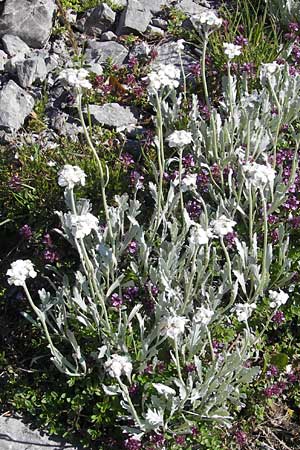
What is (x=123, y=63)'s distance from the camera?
5.07 meters

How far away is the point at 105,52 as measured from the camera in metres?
5.09

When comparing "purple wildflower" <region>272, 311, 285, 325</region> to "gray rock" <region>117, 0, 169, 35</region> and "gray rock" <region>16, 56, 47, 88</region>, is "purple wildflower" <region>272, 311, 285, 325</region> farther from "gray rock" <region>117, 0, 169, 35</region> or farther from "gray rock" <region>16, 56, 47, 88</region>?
"gray rock" <region>117, 0, 169, 35</region>

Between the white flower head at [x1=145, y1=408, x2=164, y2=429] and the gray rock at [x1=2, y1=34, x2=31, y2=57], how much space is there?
289 cm

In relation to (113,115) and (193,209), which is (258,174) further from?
(113,115)

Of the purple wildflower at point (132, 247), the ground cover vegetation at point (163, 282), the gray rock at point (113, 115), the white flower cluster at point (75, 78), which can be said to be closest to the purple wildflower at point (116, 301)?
the ground cover vegetation at point (163, 282)

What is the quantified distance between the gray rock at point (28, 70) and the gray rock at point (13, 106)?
10 cm

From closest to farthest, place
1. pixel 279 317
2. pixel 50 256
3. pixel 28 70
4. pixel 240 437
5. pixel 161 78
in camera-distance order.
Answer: pixel 161 78
pixel 240 437
pixel 279 317
pixel 50 256
pixel 28 70

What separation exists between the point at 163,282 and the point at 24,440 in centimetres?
92

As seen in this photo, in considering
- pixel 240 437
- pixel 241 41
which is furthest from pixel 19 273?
pixel 241 41

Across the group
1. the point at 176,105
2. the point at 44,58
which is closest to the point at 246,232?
the point at 176,105

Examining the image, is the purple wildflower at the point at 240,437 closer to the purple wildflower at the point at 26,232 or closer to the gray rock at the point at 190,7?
the purple wildflower at the point at 26,232

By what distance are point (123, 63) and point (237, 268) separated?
214cm

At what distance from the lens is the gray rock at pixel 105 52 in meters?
5.05

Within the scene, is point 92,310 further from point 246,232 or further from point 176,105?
point 176,105
